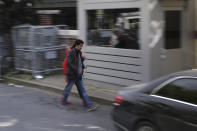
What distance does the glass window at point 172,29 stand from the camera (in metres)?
9.64

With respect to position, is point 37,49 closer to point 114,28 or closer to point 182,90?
point 114,28

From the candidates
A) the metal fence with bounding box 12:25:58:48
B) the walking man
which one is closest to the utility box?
the metal fence with bounding box 12:25:58:48

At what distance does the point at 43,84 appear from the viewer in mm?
10578

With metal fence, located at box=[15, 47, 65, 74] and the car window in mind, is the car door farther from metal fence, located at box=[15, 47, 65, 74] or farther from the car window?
metal fence, located at box=[15, 47, 65, 74]

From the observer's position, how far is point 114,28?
394 inches

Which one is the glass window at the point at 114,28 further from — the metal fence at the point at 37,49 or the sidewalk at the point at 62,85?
the metal fence at the point at 37,49

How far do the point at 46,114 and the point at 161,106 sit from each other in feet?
11.3

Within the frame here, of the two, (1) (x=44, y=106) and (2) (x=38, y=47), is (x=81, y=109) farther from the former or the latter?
(2) (x=38, y=47)

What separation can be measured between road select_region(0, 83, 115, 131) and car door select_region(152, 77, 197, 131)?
1.95 metres

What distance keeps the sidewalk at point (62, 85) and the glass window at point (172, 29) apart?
1.84 m

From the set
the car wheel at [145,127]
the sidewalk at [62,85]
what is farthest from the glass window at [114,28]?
the car wheel at [145,127]

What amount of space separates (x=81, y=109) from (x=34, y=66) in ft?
11.8

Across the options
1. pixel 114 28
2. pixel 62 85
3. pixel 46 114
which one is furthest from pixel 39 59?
pixel 46 114

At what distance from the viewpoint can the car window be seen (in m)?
4.72
